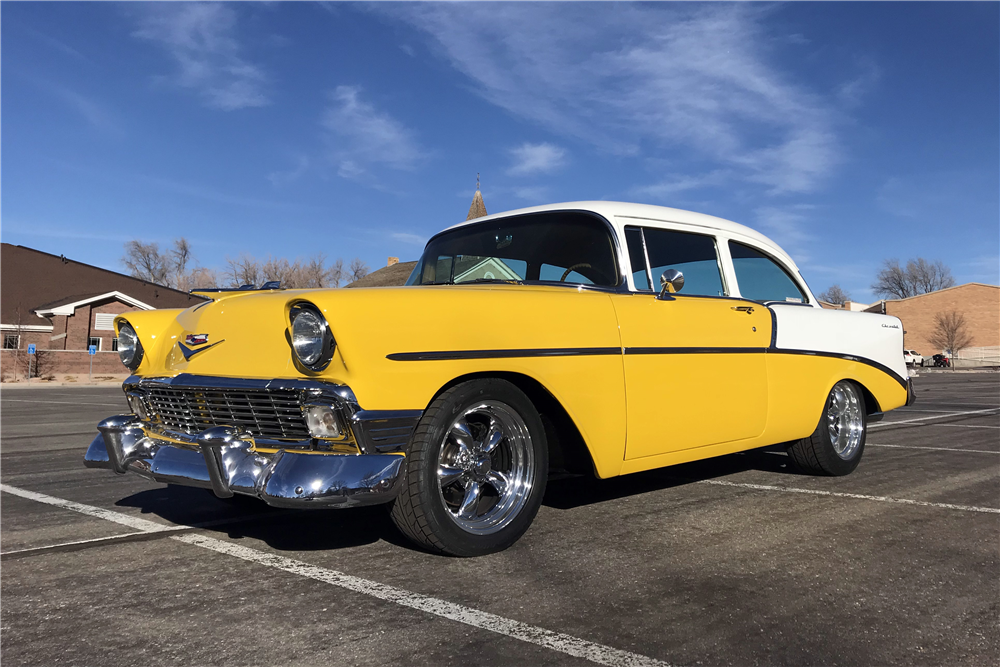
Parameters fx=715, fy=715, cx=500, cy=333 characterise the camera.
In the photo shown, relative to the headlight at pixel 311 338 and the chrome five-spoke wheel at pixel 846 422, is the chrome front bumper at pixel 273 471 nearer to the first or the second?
the headlight at pixel 311 338

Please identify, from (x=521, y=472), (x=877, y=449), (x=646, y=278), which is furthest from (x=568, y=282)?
(x=877, y=449)

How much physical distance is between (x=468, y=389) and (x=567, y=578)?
32.5 inches

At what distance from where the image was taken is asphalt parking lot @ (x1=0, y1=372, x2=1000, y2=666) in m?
2.11

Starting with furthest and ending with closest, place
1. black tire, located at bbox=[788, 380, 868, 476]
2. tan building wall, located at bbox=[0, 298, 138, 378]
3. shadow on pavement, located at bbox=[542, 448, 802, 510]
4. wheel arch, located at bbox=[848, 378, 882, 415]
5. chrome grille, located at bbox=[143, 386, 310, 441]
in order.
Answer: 1. tan building wall, located at bbox=[0, 298, 138, 378]
2. wheel arch, located at bbox=[848, 378, 882, 415]
3. black tire, located at bbox=[788, 380, 868, 476]
4. shadow on pavement, located at bbox=[542, 448, 802, 510]
5. chrome grille, located at bbox=[143, 386, 310, 441]

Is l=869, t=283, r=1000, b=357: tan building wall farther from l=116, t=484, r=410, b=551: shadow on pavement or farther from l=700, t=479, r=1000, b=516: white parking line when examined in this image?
A: l=116, t=484, r=410, b=551: shadow on pavement

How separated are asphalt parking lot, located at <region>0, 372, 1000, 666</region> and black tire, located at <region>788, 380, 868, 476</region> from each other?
41cm

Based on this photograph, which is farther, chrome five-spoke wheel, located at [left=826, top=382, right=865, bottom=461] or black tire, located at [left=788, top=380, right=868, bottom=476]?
chrome five-spoke wheel, located at [left=826, top=382, right=865, bottom=461]

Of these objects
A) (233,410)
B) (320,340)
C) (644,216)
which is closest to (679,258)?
(644,216)

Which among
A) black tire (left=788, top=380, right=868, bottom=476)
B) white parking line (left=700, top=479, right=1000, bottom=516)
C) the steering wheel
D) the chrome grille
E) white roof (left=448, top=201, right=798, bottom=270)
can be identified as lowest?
white parking line (left=700, top=479, right=1000, bottom=516)

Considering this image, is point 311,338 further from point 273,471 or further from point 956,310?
point 956,310

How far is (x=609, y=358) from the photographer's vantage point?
344 cm

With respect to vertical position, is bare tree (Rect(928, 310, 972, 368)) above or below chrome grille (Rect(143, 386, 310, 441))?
above

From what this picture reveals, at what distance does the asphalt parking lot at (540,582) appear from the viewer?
2113 mm

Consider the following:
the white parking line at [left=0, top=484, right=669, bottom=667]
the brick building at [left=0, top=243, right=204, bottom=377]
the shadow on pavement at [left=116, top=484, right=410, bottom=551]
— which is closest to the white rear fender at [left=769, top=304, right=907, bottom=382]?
the shadow on pavement at [left=116, top=484, right=410, bottom=551]
